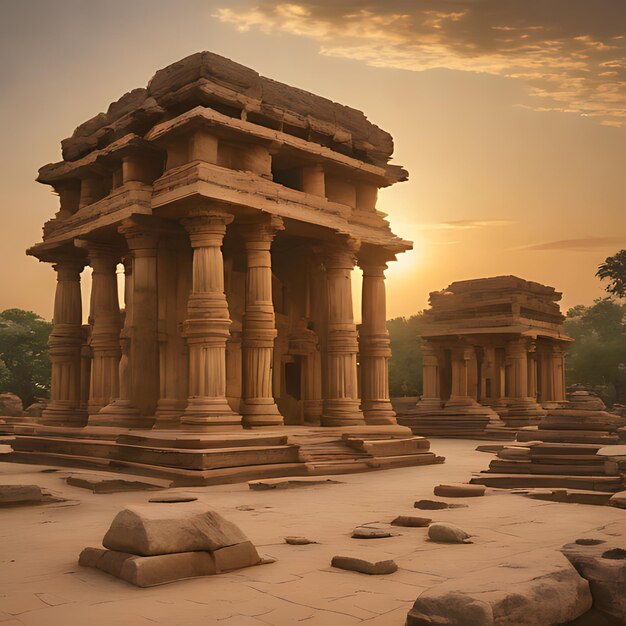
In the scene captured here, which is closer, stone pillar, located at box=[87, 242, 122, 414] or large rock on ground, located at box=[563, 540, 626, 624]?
large rock on ground, located at box=[563, 540, 626, 624]

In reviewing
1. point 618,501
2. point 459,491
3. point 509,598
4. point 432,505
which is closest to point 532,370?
point 459,491

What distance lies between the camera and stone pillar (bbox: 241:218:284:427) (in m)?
15.1

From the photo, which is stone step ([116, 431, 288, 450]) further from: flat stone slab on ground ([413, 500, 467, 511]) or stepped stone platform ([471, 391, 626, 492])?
flat stone slab on ground ([413, 500, 467, 511])

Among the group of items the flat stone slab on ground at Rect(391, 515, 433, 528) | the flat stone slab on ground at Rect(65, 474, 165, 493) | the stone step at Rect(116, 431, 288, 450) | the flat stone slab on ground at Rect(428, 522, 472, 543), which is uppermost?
the stone step at Rect(116, 431, 288, 450)

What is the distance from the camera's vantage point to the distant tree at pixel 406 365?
180 ft

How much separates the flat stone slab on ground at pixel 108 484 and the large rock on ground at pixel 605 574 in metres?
7.63

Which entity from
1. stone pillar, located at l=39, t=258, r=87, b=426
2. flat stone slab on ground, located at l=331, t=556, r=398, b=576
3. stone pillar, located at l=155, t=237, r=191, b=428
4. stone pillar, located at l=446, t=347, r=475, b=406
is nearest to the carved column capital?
stone pillar, located at l=155, t=237, r=191, b=428

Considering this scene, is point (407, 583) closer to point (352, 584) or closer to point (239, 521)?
point (352, 584)

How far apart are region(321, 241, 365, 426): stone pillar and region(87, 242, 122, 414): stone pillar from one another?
4.88 meters

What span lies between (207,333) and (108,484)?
150 inches

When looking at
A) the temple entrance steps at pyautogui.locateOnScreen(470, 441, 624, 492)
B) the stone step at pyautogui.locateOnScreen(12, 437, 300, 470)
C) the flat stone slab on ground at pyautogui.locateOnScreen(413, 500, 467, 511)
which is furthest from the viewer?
the stone step at pyautogui.locateOnScreen(12, 437, 300, 470)

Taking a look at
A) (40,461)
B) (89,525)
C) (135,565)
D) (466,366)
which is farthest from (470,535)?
(466,366)

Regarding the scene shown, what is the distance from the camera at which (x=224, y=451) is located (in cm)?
1248

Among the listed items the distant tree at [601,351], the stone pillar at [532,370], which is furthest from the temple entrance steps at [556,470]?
the distant tree at [601,351]
